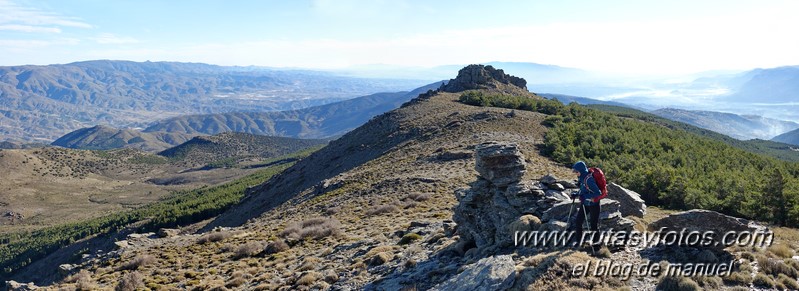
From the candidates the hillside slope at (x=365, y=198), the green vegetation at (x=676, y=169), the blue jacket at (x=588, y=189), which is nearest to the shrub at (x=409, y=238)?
the hillside slope at (x=365, y=198)

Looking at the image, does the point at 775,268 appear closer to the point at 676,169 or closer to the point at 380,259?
the point at 380,259

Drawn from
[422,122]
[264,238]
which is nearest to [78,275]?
[264,238]

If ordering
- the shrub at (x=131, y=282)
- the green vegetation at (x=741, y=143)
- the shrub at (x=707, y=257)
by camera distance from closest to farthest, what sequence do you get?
the shrub at (x=707, y=257)
the shrub at (x=131, y=282)
the green vegetation at (x=741, y=143)

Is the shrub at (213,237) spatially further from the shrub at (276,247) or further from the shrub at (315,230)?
the shrub at (276,247)

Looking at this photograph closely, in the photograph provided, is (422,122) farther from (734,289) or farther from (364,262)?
(734,289)

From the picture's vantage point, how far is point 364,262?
18.4 m

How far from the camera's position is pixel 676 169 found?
3703 cm

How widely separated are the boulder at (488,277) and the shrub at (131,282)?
727 inches

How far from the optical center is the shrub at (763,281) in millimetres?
10367

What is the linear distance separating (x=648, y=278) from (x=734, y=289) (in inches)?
Result: 72.0

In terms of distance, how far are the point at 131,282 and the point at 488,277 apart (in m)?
20.9

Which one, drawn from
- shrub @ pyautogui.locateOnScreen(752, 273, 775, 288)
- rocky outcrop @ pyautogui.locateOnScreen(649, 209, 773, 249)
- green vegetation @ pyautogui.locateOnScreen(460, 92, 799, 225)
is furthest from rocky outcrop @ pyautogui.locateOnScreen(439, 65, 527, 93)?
shrub @ pyautogui.locateOnScreen(752, 273, 775, 288)

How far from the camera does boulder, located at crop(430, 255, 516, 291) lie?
424 inches

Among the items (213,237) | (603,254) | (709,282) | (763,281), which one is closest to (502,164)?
(603,254)
